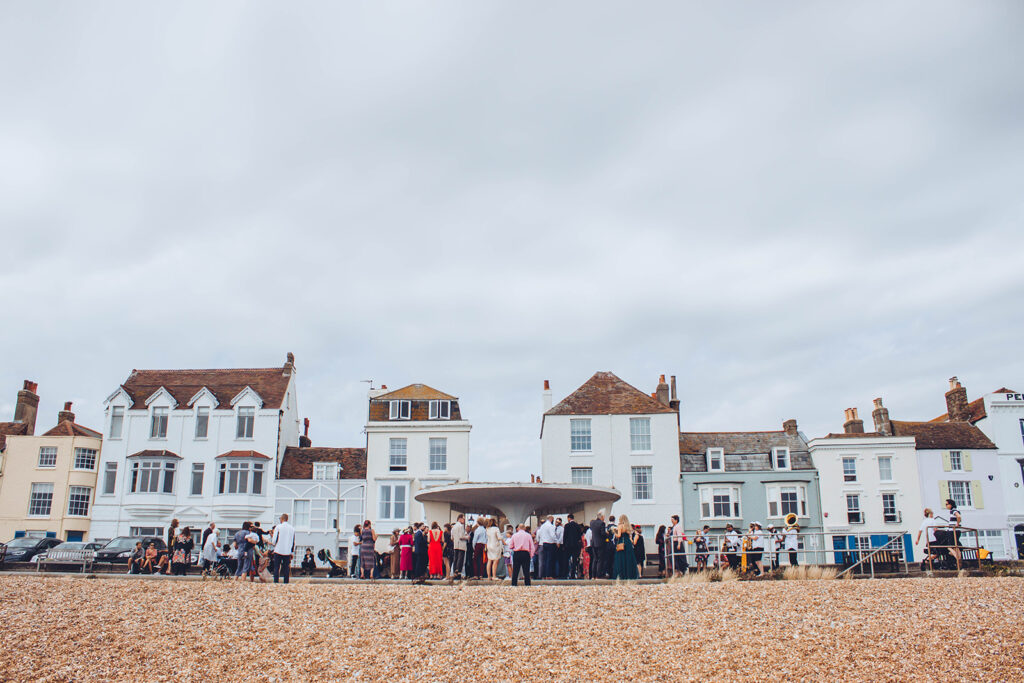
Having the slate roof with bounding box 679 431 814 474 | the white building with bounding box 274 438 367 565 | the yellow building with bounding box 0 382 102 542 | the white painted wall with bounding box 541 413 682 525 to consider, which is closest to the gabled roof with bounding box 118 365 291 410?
the yellow building with bounding box 0 382 102 542

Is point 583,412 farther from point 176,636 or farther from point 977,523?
point 176,636

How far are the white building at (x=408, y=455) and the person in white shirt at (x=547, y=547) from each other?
22.1 m

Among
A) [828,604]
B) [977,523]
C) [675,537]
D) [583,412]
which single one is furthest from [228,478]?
[977,523]

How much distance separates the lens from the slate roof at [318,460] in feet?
152

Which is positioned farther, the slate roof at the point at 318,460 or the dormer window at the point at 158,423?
the dormer window at the point at 158,423

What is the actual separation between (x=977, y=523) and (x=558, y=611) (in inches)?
1562

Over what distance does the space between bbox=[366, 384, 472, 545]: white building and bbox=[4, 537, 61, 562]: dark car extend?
50.2ft

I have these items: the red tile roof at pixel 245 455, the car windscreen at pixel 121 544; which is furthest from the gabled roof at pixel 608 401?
the car windscreen at pixel 121 544

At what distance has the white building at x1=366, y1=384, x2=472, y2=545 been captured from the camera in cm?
4461

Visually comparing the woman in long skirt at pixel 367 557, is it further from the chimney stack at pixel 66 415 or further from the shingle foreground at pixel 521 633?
the chimney stack at pixel 66 415

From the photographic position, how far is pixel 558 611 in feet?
A: 50.0

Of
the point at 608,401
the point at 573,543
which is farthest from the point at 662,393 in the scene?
the point at 573,543

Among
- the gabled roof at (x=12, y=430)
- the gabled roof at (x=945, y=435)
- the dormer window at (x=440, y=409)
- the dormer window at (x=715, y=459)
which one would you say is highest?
the dormer window at (x=440, y=409)

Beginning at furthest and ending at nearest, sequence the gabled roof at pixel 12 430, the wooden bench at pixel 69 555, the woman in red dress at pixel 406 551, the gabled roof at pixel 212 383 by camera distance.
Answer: the gabled roof at pixel 12 430 → the gabled roof at pixel 212 383 → the wooden bench at pixel 69 555 → the woman in red dress at pixel 406 551
